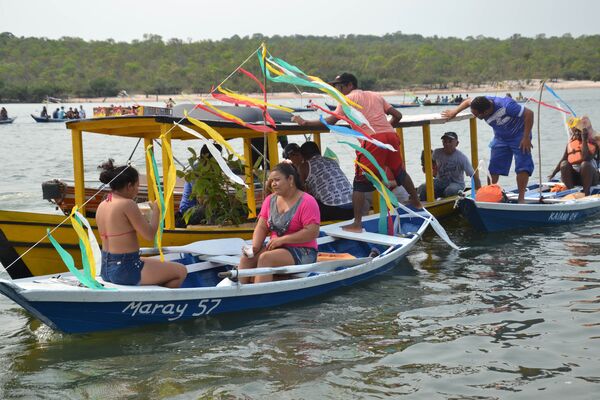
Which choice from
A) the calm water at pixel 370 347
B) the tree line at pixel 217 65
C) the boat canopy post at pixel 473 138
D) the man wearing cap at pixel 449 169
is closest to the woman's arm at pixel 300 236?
the calm water at pixel 370 347

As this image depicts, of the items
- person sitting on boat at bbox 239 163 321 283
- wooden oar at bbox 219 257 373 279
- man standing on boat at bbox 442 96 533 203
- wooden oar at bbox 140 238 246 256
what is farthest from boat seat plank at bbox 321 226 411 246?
man standing on boat at bbox 442 96 533 203

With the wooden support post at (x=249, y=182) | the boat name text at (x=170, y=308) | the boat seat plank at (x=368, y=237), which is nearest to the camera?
the boat name text at (x=170, y=308)

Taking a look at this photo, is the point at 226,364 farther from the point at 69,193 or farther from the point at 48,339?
the point at 69,193

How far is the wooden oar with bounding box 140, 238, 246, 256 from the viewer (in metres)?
8.89

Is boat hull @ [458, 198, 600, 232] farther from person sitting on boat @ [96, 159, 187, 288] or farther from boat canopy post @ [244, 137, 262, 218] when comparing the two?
person sitting on boat @ [96, 159, 187, 288]

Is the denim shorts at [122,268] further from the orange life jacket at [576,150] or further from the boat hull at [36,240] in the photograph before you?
the orange life jacket at [576,150]

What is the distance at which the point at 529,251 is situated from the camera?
11.4 m

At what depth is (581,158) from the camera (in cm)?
1377

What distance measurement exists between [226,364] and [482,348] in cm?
219

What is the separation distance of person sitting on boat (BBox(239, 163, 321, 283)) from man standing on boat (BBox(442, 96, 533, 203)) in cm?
436

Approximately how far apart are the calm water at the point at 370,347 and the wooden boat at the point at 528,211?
64.0 inches

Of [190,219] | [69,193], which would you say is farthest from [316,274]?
[69,193]

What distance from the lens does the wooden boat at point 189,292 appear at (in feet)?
23.3

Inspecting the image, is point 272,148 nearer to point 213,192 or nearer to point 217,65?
point 213,192
